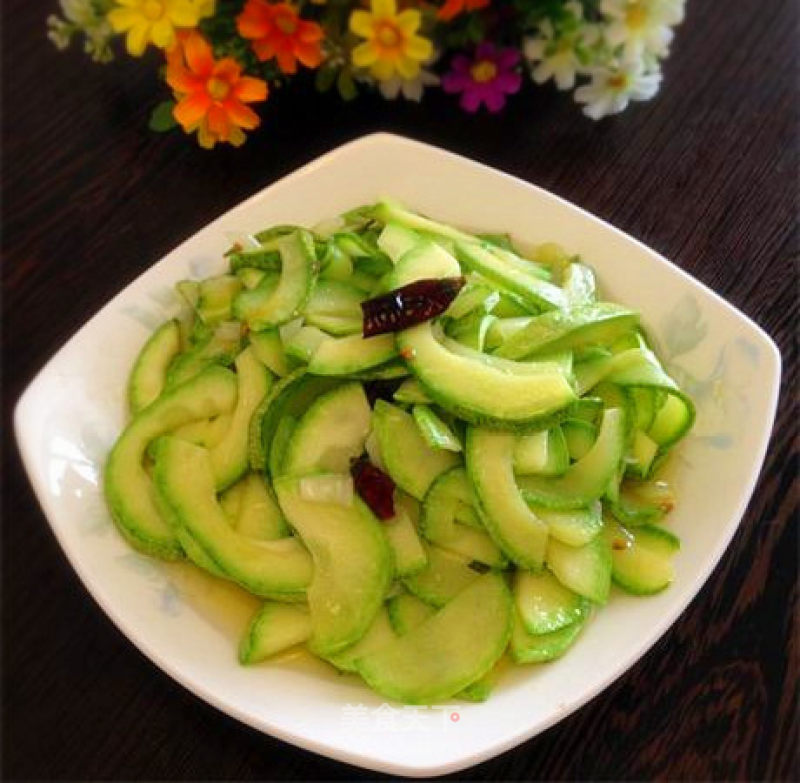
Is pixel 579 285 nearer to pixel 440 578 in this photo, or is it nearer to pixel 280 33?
pixel 440 578

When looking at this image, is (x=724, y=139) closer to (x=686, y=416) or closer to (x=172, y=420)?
(x=686, y=416)

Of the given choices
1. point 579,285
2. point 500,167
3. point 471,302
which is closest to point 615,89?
point 500,167

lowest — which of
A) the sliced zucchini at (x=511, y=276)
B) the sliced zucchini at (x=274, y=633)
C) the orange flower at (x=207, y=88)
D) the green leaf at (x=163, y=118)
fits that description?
the sliced zucchini at (x=274, y=633)

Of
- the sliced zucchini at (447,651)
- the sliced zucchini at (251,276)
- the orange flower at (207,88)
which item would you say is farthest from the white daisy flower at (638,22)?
the sliced zucchini at (447,651)

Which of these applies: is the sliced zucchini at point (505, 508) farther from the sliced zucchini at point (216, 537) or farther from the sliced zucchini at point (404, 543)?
the sliced zucchini at point (216, 537)

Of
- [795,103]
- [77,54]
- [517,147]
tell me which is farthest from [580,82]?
[77,54]
